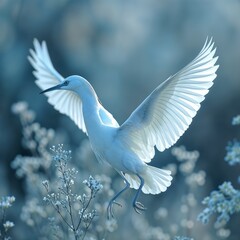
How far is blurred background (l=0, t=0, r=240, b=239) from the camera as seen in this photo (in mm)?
11148

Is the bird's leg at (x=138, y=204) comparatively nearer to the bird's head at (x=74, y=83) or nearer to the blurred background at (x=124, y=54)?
the bird's head at (x=74, y=83)

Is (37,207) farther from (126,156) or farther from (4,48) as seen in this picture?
(4,48)

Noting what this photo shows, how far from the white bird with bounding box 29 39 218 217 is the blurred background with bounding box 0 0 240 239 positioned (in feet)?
19.4

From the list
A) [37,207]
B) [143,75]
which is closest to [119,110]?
[143,75]

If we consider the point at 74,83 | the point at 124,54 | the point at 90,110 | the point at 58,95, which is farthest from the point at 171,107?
the point at 124,54

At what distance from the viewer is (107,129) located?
4.41 meters

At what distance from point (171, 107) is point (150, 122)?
16cm

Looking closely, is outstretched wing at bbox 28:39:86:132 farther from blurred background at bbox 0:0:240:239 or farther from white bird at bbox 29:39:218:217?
blurred background at bbox 0:0:240:239

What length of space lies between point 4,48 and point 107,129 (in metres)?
8.75

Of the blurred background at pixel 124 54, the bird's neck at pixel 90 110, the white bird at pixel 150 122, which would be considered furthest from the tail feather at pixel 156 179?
the blurred background at pixel 124 54

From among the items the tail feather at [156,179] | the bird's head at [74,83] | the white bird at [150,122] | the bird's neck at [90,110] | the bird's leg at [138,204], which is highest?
the bird's head at [74,83]

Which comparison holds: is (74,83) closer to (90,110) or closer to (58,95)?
(90,110)

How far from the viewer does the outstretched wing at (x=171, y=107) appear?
4320mm

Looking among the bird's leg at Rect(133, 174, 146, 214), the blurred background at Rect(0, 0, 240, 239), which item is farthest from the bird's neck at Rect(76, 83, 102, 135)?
the blurred background at Rect(0, 0, 240, 239)
